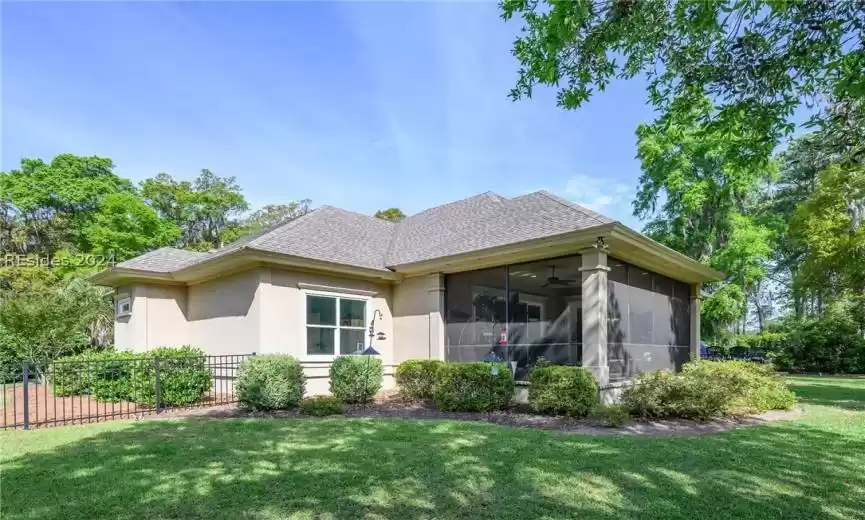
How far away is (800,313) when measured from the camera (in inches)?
1329

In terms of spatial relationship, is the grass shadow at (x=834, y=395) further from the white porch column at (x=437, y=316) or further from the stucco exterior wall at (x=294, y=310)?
the stucco exterior wall at (x=294, y=310)

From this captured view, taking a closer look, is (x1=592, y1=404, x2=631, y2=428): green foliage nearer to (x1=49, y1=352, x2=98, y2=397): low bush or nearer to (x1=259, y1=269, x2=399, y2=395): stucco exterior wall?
(x1=259, y1=269, x2=399, y2=395): stucco exterior wall

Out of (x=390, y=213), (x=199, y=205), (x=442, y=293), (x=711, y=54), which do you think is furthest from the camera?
(x=199, y=205)

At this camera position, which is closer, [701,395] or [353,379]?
[701,395]

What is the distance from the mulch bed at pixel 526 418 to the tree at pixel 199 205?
27.6 m

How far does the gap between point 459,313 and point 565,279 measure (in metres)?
2.84

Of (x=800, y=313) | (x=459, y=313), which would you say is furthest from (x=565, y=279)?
(x=800, y=313)

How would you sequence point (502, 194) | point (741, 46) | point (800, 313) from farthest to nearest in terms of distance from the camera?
1. point (800, 313)
2. point (502, 194)
3. point (741, 46)

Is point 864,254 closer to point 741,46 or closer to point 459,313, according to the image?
point 459,313

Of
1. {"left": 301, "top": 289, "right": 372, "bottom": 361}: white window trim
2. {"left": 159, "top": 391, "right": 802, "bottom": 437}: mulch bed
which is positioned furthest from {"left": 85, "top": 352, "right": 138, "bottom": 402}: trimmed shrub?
{"left": 301, "top": 289, "right": 372, "bottom": 361}: white window trim

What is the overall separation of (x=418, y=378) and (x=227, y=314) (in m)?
5.19

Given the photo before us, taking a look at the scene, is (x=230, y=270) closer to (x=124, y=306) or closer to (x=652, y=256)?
(x=124, y=306)

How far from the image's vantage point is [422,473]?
188 inches

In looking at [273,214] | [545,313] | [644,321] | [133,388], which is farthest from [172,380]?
[273,214]
